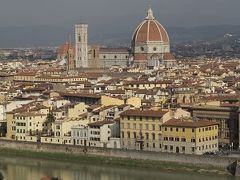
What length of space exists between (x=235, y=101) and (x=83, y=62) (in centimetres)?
3447

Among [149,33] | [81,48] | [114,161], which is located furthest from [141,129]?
[149,33]

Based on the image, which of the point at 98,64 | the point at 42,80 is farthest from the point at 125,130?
the point at 98,64

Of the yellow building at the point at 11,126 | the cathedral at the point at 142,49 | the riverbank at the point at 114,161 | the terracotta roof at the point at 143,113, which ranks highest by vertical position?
the cathedral at the point at 142,49

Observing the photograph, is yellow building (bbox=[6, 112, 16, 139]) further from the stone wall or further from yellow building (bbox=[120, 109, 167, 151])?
yellow building (bbox=[120, 109, 167, 151])

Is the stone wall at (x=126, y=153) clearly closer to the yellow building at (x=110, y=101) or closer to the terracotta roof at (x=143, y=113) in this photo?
the terracotta roof at (x=143, y=113)

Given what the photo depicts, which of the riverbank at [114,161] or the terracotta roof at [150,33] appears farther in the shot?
the terracotta roof at [150,33]

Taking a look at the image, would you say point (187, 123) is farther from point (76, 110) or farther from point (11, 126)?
point (11, 126)

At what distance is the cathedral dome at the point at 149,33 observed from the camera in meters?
68.9

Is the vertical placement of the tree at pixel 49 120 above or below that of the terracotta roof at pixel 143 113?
below

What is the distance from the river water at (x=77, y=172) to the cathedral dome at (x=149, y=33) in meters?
40.9

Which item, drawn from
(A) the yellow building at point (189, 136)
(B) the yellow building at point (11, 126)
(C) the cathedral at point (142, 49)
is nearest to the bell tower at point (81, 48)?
(C) the cathedral at point (142, 49)

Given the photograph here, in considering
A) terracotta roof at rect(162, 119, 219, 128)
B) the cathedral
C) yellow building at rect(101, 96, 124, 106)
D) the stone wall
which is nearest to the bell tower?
the cathedral

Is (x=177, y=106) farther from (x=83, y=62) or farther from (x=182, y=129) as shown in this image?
(x=83, y=62)

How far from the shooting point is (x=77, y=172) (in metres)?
26.3
